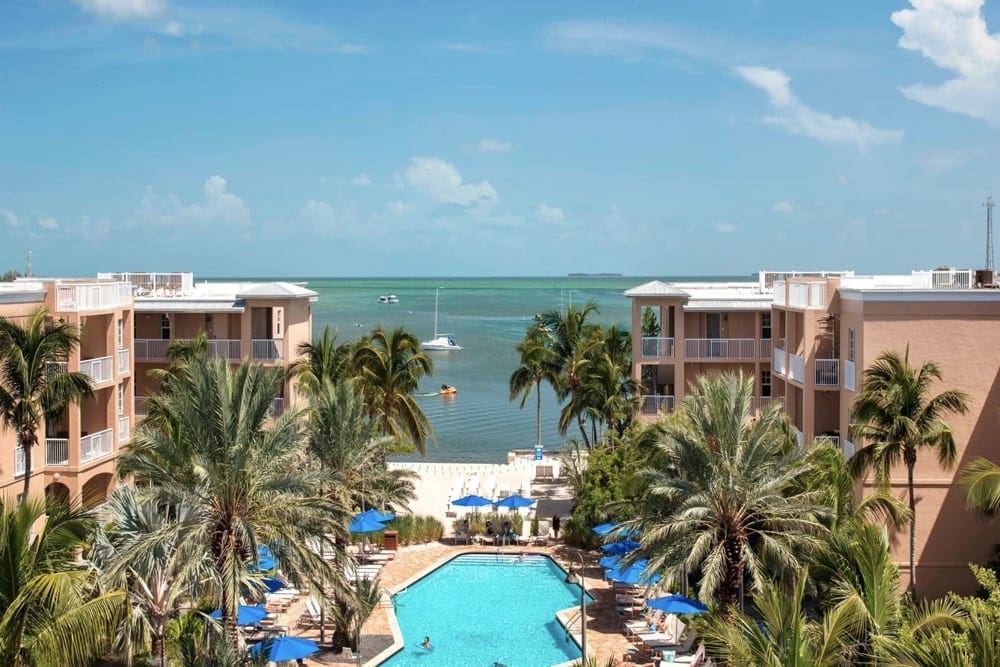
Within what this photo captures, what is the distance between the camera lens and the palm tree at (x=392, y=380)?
32.4 metres

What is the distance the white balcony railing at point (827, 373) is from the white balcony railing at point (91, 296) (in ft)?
64.0

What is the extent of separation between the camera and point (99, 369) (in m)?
28.3

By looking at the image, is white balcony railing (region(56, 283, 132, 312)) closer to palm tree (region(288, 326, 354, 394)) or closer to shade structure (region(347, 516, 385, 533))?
palm tree (region(288, 326, 354, 394))

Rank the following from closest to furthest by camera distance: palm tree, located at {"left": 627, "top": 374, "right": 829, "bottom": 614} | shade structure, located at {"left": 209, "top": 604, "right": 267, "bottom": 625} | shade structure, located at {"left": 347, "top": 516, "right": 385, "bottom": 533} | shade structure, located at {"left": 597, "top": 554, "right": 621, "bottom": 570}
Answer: palm tree, located at {"left": 627, "top": 374, "right": 829, "bottom": 614}
shade structure, located at {"left": 209, "top": 604, "right": 267, "bottom": 625}
shade structure, located at {"left": 597, "top": 554, "right": 621, "bottom": 570}
shade structure, located at {"left": 347, "top": 516, "right": 385, "bottom": 533}

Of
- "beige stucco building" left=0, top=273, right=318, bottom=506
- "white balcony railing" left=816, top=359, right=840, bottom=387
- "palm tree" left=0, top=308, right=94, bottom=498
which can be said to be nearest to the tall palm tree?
"beige stucco building" left=0, top=273, right=318, bottom=506

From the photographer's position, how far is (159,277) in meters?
37.5

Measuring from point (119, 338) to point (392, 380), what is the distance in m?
8.46

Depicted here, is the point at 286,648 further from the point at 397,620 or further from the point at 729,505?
the point at 729,505

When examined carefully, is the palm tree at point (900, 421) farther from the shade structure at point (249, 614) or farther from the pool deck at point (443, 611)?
the shade structure at point (249, 614)

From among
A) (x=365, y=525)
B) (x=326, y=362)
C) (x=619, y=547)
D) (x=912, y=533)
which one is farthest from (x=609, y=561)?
(x=326, y=362)

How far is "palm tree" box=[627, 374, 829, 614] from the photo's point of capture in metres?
17.3

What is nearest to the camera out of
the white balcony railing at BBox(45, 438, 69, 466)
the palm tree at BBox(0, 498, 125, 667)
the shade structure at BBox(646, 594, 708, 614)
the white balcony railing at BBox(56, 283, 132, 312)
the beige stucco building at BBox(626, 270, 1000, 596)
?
the palm tree at BBox(0, 498, 125, 667)

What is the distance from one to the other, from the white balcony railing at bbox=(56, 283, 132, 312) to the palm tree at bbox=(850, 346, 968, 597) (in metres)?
19.6

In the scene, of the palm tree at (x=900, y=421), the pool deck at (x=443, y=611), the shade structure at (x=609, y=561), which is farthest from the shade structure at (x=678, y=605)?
→ the palm tree at (x=900, y=421)
